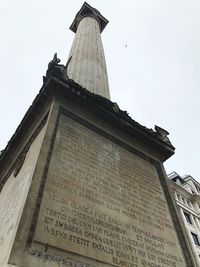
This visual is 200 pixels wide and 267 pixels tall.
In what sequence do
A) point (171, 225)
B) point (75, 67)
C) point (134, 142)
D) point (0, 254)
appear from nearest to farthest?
1. point (0, 254)
2. point (171, 225)
3. point (134, 142)
4. point (75, 67)

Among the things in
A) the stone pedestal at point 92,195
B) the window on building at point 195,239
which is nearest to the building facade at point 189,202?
the window on building at point 195,239

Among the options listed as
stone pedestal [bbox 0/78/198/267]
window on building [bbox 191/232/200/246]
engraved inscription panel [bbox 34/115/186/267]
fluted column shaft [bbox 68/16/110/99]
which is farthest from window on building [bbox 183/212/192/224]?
engraved inscription panel [bbox 34/115/186/267]

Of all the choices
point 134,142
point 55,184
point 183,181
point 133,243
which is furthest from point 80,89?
point 183,181

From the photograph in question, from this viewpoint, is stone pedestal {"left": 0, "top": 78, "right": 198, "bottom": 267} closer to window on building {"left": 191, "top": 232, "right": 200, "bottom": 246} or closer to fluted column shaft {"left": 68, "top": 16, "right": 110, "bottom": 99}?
fluted column shaft {"left": 68, "top": 16, "right": 110, "bottom": 99}

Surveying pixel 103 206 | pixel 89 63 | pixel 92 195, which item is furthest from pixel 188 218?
pixel 92 195

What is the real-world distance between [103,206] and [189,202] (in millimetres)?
33408

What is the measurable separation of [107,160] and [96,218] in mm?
1939

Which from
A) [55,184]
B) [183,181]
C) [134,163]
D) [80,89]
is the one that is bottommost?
[55,184]

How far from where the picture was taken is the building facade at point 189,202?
1192 inches

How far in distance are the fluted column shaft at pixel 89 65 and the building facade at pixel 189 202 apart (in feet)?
72.1

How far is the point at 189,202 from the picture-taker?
3594 cm

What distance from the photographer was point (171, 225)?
6773mm

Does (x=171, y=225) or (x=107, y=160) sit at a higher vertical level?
(x=107, y=160)

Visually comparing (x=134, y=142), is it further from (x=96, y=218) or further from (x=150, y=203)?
(x=96, y=218)
